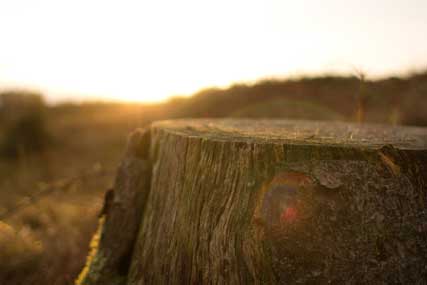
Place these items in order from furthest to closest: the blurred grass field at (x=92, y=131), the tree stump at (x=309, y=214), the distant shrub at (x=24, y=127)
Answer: the distant shrub at (x=24, y=127), the blurred grass field at (x=92, y=131), the tree stump at (x=309, y=214)

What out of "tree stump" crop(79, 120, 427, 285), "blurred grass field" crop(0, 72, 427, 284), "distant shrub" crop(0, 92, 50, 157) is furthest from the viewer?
"distant shrub" crop(0, 92, 50, 157)

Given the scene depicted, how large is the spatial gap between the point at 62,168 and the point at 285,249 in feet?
32.6

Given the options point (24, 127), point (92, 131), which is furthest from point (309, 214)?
point (92, 131)

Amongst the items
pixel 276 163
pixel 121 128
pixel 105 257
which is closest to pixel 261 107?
pixel 121 128

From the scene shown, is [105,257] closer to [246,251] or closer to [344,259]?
[246,251]

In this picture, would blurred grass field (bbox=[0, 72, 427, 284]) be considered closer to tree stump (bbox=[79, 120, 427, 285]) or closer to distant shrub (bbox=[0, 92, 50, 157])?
distant shrub (bbox=[0, 92, 50, 157])

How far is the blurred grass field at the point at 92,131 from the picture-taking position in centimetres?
532

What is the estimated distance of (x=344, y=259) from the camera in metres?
1.88

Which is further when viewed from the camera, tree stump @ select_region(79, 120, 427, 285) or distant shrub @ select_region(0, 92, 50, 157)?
distant shrub @ select_region(0, 92, 50, 157)

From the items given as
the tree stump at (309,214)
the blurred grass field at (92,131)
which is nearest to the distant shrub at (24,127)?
the blurred grass field at (92,131)

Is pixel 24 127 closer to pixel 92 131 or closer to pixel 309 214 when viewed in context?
pixel 92 131

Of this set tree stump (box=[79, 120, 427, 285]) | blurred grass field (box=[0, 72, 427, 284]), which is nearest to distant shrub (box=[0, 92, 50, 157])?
blurred grass field (box=[0, 72, 427, 284])

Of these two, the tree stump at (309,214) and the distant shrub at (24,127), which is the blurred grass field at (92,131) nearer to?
the distant shrub at (24,127)

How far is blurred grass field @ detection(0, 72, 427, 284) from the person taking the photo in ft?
17.4
